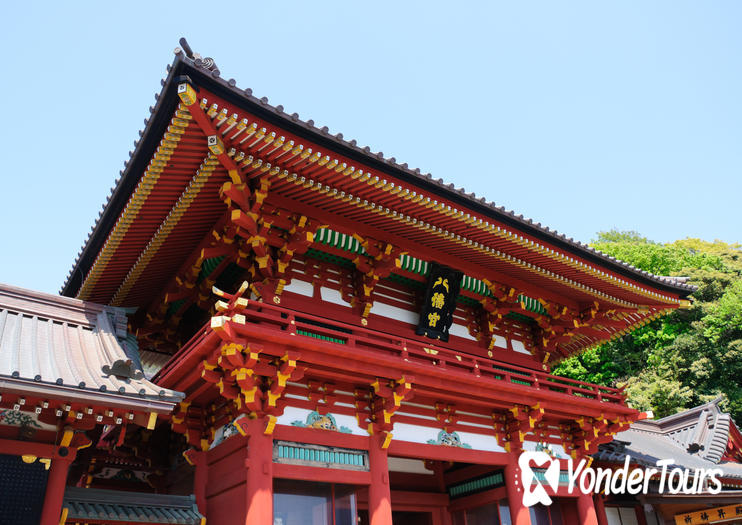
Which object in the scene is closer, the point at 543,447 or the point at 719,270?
the point at 543,447

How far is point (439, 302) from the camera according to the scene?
12602 mm

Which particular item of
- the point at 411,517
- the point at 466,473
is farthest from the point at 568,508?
the point at 411,517

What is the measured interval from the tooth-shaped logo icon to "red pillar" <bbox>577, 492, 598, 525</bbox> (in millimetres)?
909

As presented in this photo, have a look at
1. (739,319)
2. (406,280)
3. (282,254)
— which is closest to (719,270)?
(739,319)

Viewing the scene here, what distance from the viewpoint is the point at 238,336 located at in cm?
848

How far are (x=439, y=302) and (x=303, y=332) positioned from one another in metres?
3.29

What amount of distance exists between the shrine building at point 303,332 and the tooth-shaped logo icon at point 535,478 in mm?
197

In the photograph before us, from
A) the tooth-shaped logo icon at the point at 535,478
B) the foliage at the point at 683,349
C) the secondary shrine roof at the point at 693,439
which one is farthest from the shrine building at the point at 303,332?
the foliage at the point at 683,349

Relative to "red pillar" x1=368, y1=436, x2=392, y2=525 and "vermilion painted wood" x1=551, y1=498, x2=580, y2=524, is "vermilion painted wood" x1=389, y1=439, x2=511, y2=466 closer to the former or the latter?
"red pillar" x1=368, y1=436, x2=392, y2=525

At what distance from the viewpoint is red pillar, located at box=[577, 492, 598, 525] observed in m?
13.0

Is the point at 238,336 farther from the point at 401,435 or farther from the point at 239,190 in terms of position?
the point at 401,435

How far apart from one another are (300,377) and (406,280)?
4.23 meters

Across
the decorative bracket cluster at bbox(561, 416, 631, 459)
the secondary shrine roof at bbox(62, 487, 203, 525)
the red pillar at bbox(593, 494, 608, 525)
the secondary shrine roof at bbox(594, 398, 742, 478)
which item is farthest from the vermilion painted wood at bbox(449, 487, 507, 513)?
the secondary shrine roof at bbox(594, 398, 742, 478)

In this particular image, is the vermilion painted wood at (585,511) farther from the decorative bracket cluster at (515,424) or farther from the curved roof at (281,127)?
the curved roof at (281,127)
